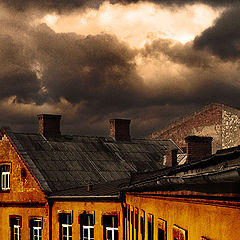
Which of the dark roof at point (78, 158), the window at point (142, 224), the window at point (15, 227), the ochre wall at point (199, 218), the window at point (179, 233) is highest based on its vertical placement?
the dark roof at point (78, 158)

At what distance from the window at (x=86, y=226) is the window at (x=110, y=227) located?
744 millimetres

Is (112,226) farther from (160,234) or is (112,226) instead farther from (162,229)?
(162,229)

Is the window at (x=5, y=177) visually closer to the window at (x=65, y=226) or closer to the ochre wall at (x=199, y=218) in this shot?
the window at (x=65, y=226)

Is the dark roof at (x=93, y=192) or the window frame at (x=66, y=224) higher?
the dark roof at (x=93, y=192)

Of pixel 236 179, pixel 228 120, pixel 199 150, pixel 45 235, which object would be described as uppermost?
pixel 228 120

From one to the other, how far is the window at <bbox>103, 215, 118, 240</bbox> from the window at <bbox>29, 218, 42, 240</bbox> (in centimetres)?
425

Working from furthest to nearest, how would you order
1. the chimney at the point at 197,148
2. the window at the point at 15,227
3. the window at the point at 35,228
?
the chimney at the point at 197,148
the window at the point at 15,227
the window at the point at 35,228

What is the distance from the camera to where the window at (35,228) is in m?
25.1

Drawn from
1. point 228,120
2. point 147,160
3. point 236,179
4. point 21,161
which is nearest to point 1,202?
point 21,161

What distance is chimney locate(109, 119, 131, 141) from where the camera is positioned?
3456 cm

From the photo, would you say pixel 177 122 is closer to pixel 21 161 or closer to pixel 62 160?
pixel 62 160

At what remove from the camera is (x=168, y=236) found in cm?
988

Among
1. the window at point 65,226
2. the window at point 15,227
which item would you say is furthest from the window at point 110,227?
the window at point 15,227

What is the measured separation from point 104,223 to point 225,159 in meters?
18.0
